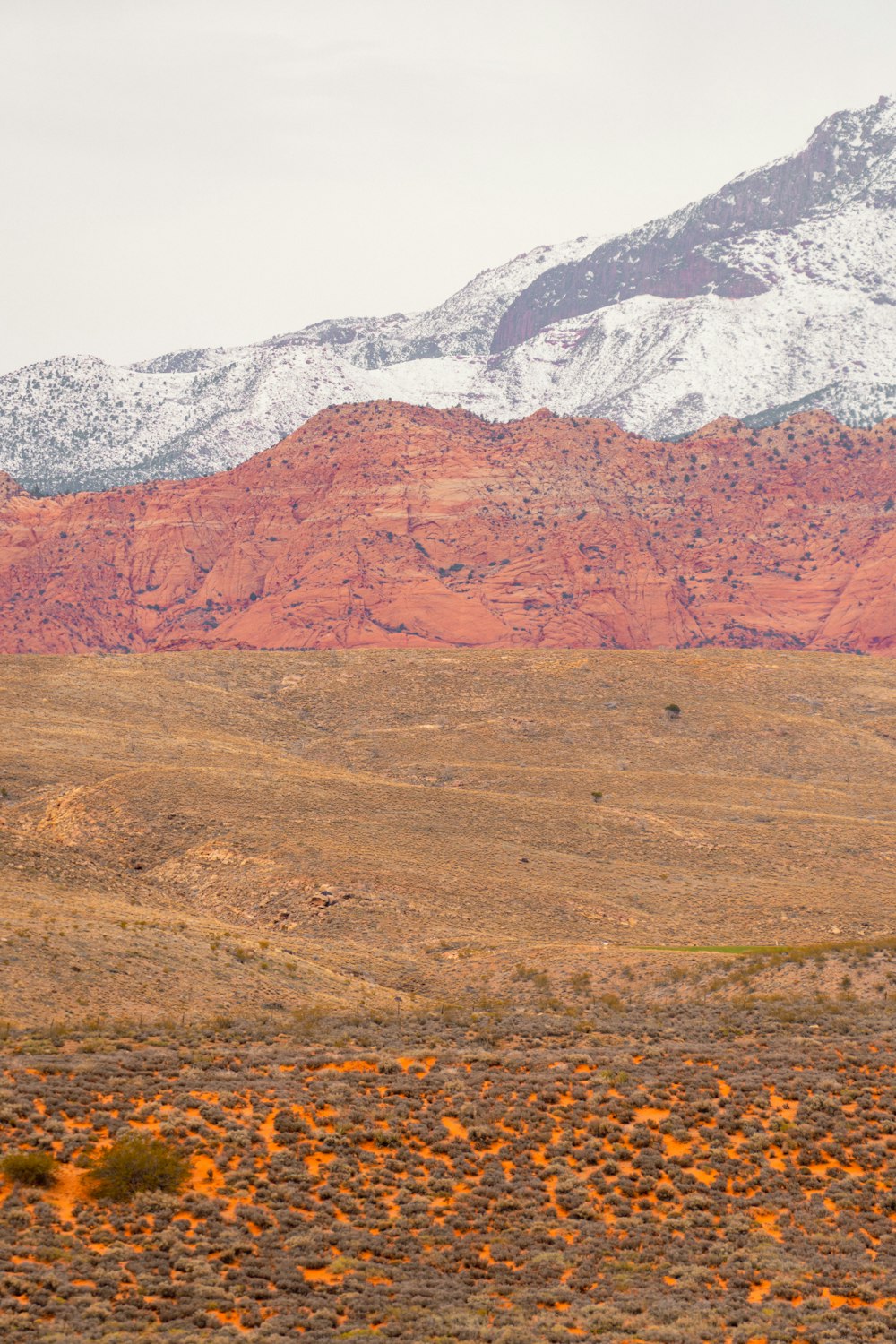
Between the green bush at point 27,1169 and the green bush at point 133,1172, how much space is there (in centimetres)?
82

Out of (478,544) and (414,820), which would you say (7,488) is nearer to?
(478,544)

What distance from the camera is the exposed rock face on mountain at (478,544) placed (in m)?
158

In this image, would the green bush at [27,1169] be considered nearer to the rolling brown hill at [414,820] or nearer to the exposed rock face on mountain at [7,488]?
the rolling brown hill at [414,820]

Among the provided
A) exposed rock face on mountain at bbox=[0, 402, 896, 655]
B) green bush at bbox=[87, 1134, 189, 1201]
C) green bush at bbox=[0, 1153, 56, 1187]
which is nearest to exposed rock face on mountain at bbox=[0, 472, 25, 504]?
exposed rock face on mountain at bbox=[0, 402, 896, 655]

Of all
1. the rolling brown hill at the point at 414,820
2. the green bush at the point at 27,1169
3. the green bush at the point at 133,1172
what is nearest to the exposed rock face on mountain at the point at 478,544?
the rolling brown hill at the point at 414,820

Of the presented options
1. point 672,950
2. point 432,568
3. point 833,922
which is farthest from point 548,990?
point 432,568

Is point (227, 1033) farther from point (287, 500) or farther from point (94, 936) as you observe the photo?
point (287, 500)

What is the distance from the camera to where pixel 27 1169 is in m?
23.4

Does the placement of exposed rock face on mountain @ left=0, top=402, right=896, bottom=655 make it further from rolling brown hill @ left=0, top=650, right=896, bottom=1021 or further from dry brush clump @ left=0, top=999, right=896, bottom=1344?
dry brush clump @ left=0, top=999, right=896, bottom=1344

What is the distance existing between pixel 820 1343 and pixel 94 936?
91.3ft

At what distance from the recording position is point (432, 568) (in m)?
164

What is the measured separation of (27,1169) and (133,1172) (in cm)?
Result: 186

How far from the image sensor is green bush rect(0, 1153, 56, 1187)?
2339cm

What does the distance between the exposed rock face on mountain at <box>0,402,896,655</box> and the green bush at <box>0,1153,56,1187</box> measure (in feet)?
424
